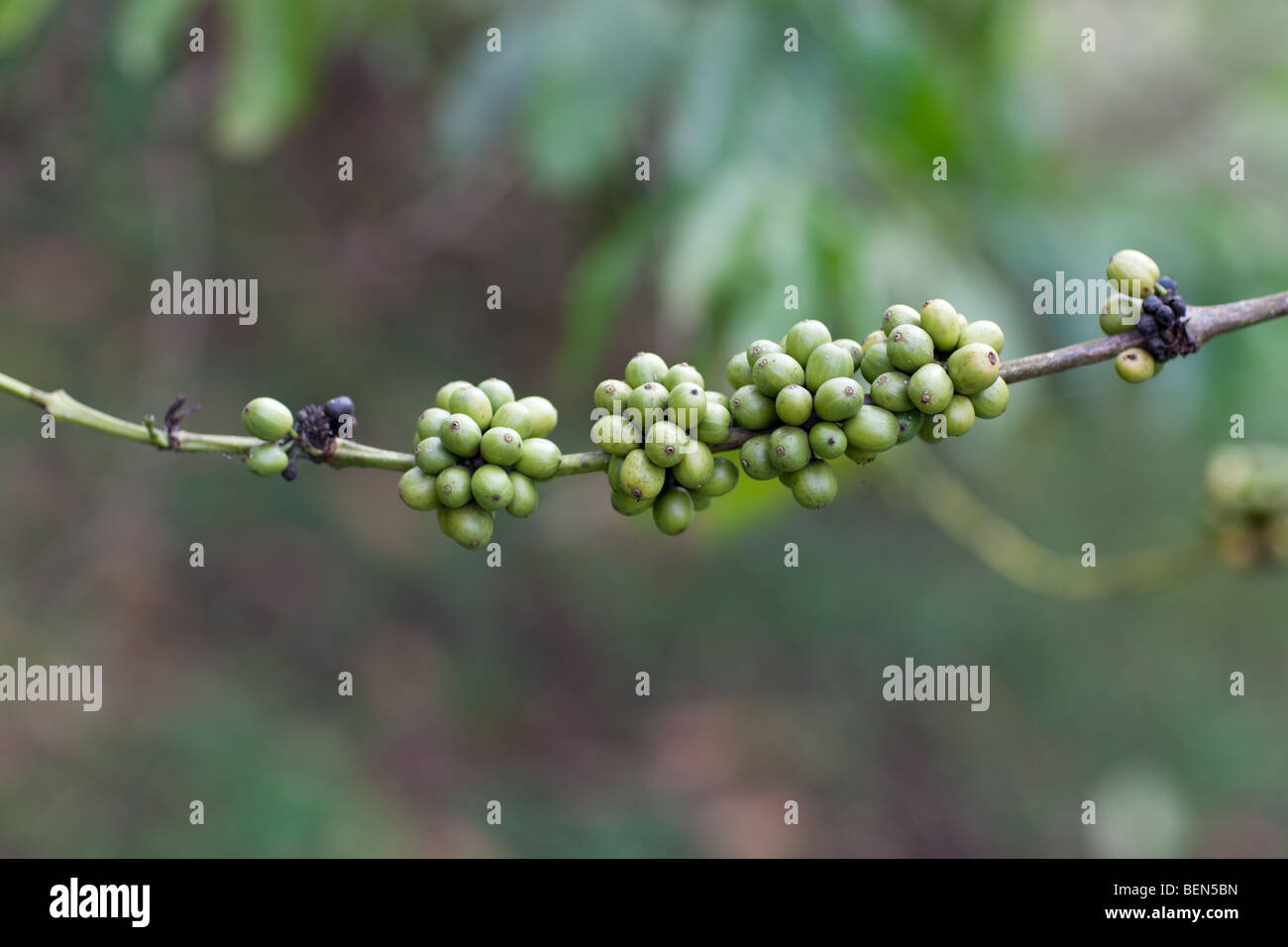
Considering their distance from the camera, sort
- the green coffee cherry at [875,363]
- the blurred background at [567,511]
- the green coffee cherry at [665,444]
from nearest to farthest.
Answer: the green coffee cherry at [665,444] → the green coffee cherry at [875,363] → the blurred background at [567,511]

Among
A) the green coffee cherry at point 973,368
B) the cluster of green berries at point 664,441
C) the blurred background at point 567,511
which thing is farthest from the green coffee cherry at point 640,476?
the blurred background at point 567,511

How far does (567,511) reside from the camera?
6172 mm

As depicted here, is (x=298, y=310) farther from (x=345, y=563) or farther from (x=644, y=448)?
(x=644, y=448)

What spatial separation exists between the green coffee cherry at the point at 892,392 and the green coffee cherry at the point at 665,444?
292 millimetres

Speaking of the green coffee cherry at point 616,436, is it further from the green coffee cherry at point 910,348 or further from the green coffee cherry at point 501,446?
the green coffee cherry at point 910,348

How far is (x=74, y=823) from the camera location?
18.5 ft

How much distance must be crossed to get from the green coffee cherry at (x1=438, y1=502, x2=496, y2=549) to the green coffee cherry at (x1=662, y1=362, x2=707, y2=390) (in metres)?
0.33

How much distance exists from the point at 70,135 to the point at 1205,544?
464 centimetres

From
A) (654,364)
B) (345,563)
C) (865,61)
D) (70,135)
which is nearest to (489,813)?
(345,563)

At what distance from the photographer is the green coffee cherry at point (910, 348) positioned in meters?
1.49

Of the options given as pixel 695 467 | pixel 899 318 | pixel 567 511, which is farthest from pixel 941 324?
pixel 567 511

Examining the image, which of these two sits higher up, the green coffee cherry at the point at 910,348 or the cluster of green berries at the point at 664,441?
the green coffee cherry at the point at 910,348

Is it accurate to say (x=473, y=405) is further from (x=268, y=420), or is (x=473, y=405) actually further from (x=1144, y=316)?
(x=1144, y=316)

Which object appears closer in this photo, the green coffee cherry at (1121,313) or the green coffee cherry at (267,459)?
the green coffee cherry at (267,459)
